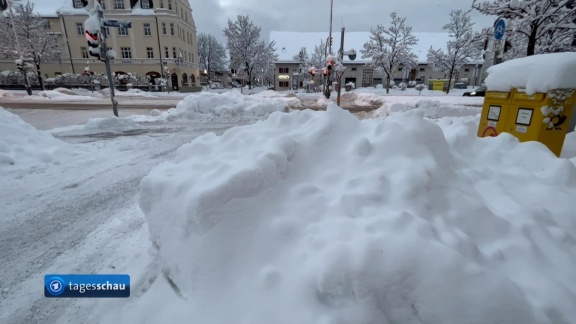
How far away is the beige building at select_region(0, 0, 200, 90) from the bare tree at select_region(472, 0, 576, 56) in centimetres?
4039

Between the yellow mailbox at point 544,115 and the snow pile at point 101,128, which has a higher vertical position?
the yellow mailbox at point 544,115

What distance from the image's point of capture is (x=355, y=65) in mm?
51469

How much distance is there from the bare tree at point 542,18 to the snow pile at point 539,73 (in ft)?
24.3

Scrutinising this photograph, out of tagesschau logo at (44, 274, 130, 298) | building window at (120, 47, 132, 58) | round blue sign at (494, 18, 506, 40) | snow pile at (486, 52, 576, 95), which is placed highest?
building window at (120, 47, 132, 58)

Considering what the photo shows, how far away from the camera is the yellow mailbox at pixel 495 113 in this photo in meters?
5.23

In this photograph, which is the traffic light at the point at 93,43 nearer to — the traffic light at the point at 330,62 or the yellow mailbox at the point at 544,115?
the traffic light at the point at 330,62

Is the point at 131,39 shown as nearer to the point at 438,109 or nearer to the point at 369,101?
the point at 369,101

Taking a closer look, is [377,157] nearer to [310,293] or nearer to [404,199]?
[404,199]

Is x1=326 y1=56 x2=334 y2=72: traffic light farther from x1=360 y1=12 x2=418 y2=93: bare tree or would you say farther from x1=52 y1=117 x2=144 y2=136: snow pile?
x1=360 y1=12 x2=418 y2=93: bare tree

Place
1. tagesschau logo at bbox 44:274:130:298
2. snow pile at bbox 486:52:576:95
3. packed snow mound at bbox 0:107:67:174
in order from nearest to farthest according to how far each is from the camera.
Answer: tagesschau logo at bbox 44:274:130:298 < snow pile at bbox 486:52:576:95 < packed snow mound at bbox 0:107:67:174

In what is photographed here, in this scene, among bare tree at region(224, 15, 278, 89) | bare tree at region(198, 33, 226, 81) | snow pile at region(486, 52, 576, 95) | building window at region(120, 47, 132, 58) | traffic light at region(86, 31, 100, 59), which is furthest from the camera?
bare tree at region(198, 33, 226, 81)

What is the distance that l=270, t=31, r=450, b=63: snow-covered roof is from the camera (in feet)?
179

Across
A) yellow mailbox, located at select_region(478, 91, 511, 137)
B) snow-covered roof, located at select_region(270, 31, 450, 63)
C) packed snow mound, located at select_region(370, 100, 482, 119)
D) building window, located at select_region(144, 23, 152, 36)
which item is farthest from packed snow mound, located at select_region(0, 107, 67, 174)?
snow-covered roof, located at select_region(270, 31, 450, 63)

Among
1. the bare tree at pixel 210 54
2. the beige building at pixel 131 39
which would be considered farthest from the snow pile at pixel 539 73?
the bare tree at pixel 210 54
